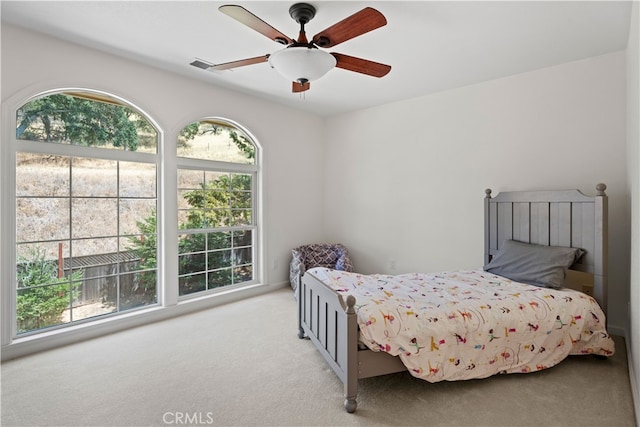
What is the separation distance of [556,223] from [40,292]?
15.2 ft

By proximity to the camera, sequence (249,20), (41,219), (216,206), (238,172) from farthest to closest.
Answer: (238,172) → (216,206) → (41,219) → (249,20)

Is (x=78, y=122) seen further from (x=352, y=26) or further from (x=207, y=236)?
(x=352, y=26)

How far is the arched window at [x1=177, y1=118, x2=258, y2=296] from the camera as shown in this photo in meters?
3.81

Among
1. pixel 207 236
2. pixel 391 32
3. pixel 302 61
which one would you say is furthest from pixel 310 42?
pixel 207 236

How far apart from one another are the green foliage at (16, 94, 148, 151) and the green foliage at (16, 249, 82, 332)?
103cm

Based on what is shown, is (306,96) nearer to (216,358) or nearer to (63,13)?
(63,13)

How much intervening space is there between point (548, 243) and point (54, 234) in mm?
4480

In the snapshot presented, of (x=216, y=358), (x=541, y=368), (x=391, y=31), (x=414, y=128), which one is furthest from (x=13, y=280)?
(x=414, y=128)

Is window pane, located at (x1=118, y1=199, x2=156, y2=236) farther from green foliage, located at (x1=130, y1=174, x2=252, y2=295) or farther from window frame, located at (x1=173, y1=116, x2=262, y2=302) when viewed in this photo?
window frame, located at (x1=173, y1=116, x2=262, y2=302)

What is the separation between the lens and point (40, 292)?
9.32 feet

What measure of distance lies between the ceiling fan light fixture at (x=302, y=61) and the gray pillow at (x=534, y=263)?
2.37m

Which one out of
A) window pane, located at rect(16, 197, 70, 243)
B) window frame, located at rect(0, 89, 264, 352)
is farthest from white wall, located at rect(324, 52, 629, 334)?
window pane, located at rect(16, 197, 70, 243)

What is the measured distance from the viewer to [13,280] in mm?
2615

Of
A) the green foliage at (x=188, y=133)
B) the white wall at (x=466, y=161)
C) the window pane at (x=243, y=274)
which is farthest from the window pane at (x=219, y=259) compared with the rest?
the white wall at (x=466, y=161)
